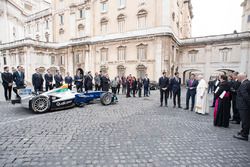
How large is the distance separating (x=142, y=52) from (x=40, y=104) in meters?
19.3

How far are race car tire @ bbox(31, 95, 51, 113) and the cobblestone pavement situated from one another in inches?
29.9

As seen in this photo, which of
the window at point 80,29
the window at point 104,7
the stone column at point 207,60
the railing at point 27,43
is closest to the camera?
the stone column at point 207,60

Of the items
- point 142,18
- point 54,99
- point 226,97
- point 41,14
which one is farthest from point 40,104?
point 41,14

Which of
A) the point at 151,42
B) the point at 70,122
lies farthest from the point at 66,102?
the point at 151,42

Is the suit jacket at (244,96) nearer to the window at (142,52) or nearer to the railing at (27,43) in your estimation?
the window at (142,52)

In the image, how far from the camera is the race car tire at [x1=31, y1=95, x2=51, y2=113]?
6418mm

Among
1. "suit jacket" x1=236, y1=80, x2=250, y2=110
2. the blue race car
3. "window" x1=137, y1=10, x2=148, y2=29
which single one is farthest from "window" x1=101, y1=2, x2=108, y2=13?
"suit jacket" x1=236, y1=80, x2=250, y2=110

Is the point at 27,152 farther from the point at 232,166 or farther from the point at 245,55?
the point at 245,55

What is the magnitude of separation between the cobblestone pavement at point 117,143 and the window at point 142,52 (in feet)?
61.3

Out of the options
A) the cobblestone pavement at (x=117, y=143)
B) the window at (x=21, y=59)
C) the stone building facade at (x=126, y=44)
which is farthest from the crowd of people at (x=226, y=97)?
the window at (x=21, y=59)

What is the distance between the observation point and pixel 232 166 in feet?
9.73

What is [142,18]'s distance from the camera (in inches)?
924

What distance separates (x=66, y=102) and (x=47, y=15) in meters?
35.8

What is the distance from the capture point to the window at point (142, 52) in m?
23.3
